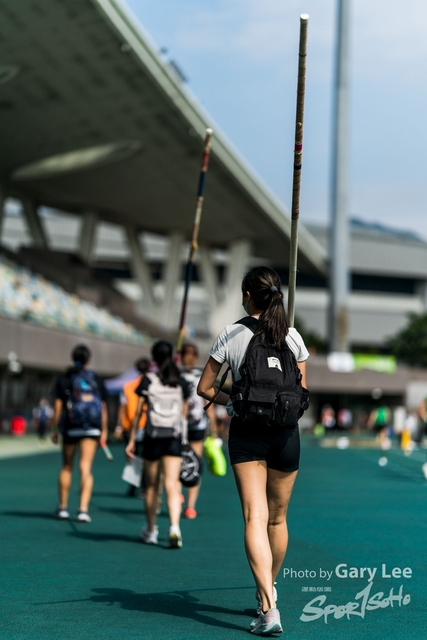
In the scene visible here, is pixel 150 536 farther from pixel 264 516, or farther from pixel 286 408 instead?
pixel 286 408

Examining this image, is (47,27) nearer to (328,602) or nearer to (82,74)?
(82,74)

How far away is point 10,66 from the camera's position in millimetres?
33469

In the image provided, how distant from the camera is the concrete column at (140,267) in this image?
180 ft

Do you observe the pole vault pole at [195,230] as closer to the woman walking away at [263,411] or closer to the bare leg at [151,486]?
the bare leg at [151,486]

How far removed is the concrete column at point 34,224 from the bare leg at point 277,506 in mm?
45318

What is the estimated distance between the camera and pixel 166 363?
891cm

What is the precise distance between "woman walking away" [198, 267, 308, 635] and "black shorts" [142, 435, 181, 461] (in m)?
3.24

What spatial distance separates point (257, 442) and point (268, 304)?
0.69m

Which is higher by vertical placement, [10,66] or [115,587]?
[10,66]

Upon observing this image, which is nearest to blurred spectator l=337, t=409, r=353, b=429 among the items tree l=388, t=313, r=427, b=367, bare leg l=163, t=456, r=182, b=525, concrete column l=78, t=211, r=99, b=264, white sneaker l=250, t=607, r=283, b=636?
tree l=388, t=313, r=427, b=367

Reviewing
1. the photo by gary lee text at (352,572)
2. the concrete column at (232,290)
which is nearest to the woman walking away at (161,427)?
the photo by gary lee text at (352,572)

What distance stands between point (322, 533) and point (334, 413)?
60.9 meters

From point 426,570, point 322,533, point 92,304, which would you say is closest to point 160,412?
point 322,533

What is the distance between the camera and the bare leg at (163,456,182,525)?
8516 mm
